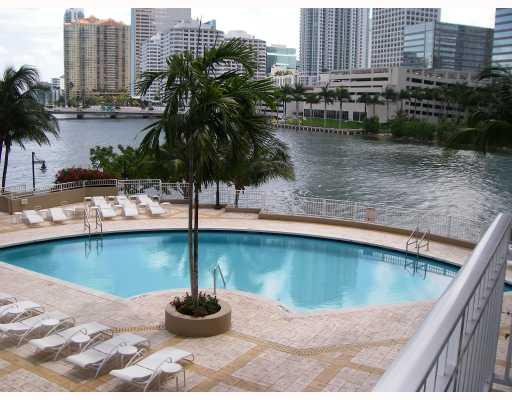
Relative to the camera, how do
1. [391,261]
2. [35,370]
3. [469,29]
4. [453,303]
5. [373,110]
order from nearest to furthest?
[453,303] → [35,370] → [391,261] → [373,110] → [469,29]

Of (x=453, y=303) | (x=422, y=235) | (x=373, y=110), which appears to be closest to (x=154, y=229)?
(x=422, y=235)

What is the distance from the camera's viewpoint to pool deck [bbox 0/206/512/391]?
9.13 m

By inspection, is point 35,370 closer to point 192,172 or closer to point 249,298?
point 192,172

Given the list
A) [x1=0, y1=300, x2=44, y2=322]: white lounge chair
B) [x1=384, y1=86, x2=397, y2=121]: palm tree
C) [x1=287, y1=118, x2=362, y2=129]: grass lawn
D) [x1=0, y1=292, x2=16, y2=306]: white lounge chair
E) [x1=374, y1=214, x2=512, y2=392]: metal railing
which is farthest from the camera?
[x1=287, y1=118, x2=362, y2=129]: grass lawn

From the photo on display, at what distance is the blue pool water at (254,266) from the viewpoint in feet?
53.8

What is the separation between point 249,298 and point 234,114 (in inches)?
204

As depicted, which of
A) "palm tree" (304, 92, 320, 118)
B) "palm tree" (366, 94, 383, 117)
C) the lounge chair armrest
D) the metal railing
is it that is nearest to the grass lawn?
"palm tree" (304, 92, 320, 118)

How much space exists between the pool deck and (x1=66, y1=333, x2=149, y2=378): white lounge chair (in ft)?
0.84

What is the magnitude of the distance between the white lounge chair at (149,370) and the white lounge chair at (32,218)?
14.2 m

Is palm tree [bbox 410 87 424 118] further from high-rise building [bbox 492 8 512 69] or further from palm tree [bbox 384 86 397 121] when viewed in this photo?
high-rise building [bbox 492 8 512 69]

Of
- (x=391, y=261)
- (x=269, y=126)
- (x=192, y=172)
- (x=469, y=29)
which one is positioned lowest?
(x=391, y=261)

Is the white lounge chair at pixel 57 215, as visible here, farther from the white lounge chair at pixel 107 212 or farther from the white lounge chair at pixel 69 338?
the white lounge chair at pixel 69 338

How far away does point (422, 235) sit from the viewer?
20.8m

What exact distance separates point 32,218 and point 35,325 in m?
12.1
